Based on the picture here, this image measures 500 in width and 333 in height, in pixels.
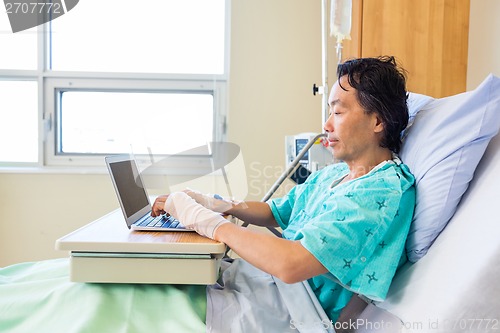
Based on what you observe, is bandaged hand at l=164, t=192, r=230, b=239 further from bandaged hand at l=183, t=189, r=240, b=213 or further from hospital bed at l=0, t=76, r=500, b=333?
bandaged hand at l=183, t=189, r=240, b=213

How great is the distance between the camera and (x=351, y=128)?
1138 mm

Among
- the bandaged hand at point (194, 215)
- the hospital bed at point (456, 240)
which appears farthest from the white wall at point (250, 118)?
the hospital bed at point (456, 240)

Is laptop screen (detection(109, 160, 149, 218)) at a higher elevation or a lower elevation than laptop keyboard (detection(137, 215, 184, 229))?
higher

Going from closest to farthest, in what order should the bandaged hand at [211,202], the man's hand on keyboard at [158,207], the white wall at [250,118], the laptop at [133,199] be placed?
the laptop at [133,199] < the man's hand on keyboard at [158,207] < the bandaged hand at [211,202] < the white wall at [250,118]

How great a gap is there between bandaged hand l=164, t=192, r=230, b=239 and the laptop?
4 centimetres

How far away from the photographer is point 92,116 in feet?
9.30

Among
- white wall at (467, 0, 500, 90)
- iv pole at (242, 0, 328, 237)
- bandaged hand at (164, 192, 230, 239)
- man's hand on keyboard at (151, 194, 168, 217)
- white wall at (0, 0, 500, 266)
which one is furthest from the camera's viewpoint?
white wall at (0, 0, 500, 266)

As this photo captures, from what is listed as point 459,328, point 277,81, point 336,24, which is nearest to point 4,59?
point 277,81

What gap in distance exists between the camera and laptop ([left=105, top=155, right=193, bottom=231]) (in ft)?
3.91

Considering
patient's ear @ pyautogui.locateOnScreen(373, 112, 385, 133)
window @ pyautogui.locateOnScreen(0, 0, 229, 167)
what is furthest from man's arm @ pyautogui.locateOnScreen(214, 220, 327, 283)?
window @ pyautogui.locateOnScreen(0, 0, 229, 167)

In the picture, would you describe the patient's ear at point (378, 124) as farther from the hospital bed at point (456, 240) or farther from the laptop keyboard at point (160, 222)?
the laptop keyboard at point (160, 222)

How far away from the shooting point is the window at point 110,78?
9.04ft

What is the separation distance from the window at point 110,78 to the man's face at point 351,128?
5.42 feet

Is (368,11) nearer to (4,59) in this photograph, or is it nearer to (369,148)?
(369,148)
